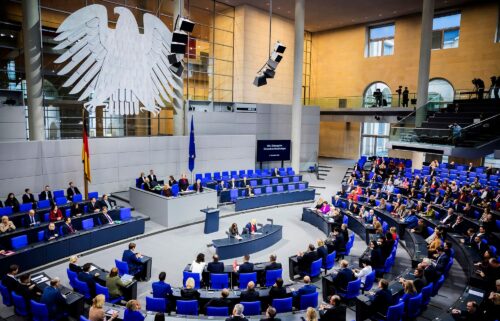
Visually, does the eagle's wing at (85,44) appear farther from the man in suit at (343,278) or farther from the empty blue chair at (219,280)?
the man in suit at (343,278)

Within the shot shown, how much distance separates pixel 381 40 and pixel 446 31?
4.80 metres

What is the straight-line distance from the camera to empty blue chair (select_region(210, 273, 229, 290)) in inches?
309

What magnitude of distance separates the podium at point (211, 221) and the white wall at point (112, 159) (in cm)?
652

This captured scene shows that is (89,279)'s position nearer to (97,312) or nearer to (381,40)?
(97,312)

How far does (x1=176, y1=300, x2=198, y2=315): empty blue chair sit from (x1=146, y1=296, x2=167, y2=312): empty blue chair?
28cm

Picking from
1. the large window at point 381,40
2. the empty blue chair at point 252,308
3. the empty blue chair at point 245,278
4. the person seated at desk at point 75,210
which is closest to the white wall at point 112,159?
the person seated at desk at point 75,210

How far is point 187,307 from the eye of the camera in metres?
6.57

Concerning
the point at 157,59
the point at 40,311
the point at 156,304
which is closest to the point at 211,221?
the point at 156,304

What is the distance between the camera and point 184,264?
399 inches

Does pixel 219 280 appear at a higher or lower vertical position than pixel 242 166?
lower

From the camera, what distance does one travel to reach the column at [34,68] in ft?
46.3

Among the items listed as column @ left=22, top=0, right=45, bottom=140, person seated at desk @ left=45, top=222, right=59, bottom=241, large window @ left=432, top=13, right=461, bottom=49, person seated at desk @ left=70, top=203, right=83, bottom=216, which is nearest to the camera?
person seated at desk @ left=45, top=222, right=59, bottom=241

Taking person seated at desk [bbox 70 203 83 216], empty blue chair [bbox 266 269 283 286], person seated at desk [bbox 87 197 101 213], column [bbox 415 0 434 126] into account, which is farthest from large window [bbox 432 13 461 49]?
person seated at desk [bbox 70 203 83 216]

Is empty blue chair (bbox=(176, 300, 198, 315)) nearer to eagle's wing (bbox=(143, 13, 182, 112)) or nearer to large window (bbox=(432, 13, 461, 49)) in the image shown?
eagle's wing (bbox=(143, 13, 182, 112))
